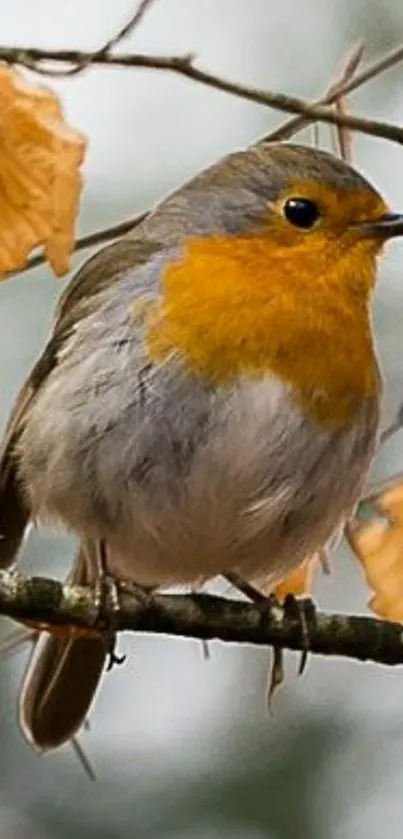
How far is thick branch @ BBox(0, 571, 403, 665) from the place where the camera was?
3082 millimetres

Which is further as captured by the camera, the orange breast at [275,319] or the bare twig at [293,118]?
the orange breast at [275,319]

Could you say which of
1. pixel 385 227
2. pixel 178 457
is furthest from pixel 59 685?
pixel 385 227

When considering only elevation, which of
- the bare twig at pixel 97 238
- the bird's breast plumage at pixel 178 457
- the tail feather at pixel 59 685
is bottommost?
the tail feather at pixel 59 685

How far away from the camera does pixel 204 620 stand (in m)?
3.17

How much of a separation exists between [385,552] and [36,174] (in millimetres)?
755

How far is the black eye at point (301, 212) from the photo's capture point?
3.66m

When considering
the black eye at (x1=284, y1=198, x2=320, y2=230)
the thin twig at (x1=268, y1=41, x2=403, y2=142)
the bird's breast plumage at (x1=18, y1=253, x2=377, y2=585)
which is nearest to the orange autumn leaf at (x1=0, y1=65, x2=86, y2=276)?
the thin twig at (x1=268, y1=41, x2=403, y2=142)

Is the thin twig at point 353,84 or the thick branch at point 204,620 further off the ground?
the thin twig at point 353,84

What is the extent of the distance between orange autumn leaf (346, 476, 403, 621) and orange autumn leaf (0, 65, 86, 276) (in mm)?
631

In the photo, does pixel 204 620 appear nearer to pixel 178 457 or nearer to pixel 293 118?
pixel 178 457

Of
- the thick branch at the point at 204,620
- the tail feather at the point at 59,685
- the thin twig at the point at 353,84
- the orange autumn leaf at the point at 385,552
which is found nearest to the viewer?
the thick branch at the point at 204,620

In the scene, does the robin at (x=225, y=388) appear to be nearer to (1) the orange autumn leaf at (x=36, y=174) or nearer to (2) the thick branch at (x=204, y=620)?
(2) the thick branch at (x=204, y=620)

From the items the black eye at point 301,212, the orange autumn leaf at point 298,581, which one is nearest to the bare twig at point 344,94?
the black eye at point 301,212

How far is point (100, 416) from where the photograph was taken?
3596 millimetres
